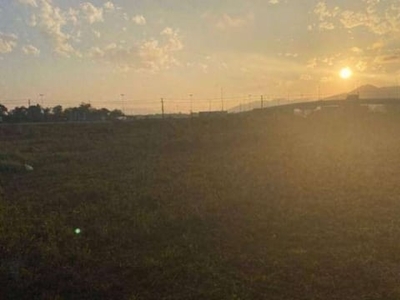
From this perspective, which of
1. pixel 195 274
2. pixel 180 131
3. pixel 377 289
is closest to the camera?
pixel 377 289

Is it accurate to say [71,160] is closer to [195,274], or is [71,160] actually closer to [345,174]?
[345,174]

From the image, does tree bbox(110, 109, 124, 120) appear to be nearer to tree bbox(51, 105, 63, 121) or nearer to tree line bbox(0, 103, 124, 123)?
tree line bbox(0, 103, 124, 123)

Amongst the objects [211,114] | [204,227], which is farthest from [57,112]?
[204,227]

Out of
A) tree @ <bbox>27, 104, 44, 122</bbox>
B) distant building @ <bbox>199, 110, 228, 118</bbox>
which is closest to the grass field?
distant building @ <bbox>199, 110, 228, 118</bbox>

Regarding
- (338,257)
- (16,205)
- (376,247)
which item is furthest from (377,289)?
(16,205)

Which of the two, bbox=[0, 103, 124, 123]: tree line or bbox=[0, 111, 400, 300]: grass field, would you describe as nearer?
bbox=[0, 111, 400, 300]: grass field

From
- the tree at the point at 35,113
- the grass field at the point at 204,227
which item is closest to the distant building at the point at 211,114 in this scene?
the tree at the point at 35,113

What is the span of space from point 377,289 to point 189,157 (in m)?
17.3

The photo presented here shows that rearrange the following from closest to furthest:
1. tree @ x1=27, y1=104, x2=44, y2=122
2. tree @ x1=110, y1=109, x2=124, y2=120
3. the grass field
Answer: the grass field
tree @ x1=27, y1=104, x2=44, y2=122
tree @ x1=110, y1=109, x2=124, y2=120

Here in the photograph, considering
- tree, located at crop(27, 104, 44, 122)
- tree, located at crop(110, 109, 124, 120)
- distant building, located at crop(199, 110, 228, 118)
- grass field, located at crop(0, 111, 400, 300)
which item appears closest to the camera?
grass field, located at crop(0, 111, 400, 300)

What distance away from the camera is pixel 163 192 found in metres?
13.6

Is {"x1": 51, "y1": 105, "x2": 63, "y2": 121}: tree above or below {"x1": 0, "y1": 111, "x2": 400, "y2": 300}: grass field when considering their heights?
above

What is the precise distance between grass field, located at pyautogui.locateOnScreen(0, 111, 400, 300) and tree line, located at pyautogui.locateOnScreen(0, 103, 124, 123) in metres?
29.8

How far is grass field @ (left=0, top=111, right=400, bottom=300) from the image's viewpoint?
6828 millimetres
